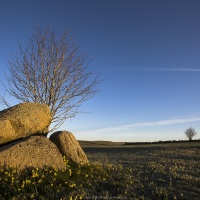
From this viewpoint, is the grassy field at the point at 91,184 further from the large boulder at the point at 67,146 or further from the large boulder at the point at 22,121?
the large boulder at the point at 22,121

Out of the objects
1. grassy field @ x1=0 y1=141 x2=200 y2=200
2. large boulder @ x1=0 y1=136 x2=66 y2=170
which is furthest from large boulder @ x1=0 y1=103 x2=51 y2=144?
grassy field @ x1=0 y1=141 x2=200 y2=200

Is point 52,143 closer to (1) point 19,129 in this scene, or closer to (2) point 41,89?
(1) point 19,129

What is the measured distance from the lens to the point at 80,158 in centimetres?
1273

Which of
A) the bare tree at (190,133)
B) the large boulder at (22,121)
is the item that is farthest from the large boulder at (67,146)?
the bare tree at (190,133)

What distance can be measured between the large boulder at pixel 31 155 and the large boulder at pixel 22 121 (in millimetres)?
965

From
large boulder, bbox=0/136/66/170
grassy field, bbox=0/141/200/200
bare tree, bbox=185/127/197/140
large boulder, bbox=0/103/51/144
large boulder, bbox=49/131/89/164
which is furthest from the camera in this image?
bare tree, bbox=185/127/197/140

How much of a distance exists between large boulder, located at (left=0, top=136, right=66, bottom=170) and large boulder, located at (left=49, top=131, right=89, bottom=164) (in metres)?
0.86

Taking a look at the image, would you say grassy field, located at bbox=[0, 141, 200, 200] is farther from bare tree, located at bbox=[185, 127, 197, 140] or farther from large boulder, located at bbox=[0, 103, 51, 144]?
bare tree, located at bbox=[185, 127, 197, 140]

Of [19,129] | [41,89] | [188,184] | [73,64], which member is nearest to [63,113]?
[41,89]

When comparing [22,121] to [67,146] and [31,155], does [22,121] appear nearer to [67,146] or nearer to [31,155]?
[31,155]

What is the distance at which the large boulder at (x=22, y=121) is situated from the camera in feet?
39.8

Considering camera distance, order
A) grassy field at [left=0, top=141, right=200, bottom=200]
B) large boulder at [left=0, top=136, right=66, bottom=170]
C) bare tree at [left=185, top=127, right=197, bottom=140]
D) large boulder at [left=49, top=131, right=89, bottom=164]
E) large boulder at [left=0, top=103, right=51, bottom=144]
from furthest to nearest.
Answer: bare tree at [left=185, top=127, right=197, bottom=140] < large boulder at [left=49, top=131, right=89, bottom=164] < large boulder at [left=0, top=103, right=51, bottom=144] < large boulder at [left=0, top=136, right=66, bottom=170] < grassy field at [left=0, top=141, right=200, bottom=200]

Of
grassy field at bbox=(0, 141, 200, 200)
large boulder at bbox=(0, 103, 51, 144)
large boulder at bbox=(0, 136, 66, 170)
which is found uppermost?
large boulder at bbox=(0, 103, 51, 144)

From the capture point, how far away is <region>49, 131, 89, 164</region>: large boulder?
12.5 metres
